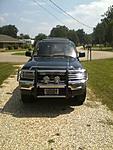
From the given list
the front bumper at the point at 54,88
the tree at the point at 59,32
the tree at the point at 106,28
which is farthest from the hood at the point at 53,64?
the tree at the point at 59,32

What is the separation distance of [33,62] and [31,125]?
2.27m

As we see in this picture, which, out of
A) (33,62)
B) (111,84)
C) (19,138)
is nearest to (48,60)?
(33,62)

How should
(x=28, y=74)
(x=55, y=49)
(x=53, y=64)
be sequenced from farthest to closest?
(x=55, y=49), (x=53, y=64), (x=28, y=74)

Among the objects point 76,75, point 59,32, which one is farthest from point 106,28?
point 76,75

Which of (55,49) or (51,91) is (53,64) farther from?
(55,49)

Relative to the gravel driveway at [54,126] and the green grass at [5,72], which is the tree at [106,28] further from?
the gravel driveway at [54,126]

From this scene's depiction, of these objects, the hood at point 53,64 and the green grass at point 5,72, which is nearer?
the hood at point 53,64

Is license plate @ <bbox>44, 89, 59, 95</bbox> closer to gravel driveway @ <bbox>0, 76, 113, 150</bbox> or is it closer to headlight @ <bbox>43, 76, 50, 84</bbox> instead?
headlight @ <bbox>43, 76, 50, 84</bbox>

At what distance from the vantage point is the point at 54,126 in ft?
22.0

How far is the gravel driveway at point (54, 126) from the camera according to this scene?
5.59m

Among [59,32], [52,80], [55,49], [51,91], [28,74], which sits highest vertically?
[59,32]

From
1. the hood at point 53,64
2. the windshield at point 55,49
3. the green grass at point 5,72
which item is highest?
the windshield at point 55,49

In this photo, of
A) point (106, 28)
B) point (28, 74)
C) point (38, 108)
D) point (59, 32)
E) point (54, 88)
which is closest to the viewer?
point (54, 88)

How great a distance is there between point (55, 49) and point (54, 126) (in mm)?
3811
